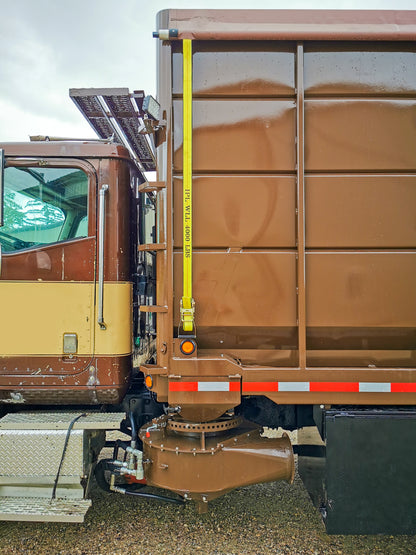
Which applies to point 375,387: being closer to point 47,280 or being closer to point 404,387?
point 404,387

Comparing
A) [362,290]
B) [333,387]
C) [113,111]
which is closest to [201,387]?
[333,387]

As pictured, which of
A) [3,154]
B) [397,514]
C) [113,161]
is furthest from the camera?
[113,161]

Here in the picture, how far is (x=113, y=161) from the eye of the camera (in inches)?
116

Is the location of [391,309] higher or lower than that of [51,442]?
higher

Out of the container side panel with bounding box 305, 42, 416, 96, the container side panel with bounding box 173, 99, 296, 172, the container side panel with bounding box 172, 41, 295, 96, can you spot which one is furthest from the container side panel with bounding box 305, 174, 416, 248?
the container side panel with bounding box 172, 41, 295, 96

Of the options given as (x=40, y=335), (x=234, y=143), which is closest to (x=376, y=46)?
(x=234, y=143)

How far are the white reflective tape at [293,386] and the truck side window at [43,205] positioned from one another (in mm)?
1740

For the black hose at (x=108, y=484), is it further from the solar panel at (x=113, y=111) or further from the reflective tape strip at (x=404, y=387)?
the solar panel at (x=113, y=111)

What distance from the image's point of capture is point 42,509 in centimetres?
267

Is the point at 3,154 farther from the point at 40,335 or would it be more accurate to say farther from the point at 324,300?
the point at 324,300

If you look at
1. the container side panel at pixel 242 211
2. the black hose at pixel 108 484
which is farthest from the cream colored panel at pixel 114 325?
the black hose at pixel 108 484

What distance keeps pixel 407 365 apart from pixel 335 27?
226cm

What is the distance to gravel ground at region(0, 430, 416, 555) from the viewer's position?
111 inches

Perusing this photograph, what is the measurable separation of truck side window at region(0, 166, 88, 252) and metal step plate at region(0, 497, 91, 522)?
1760 mm
